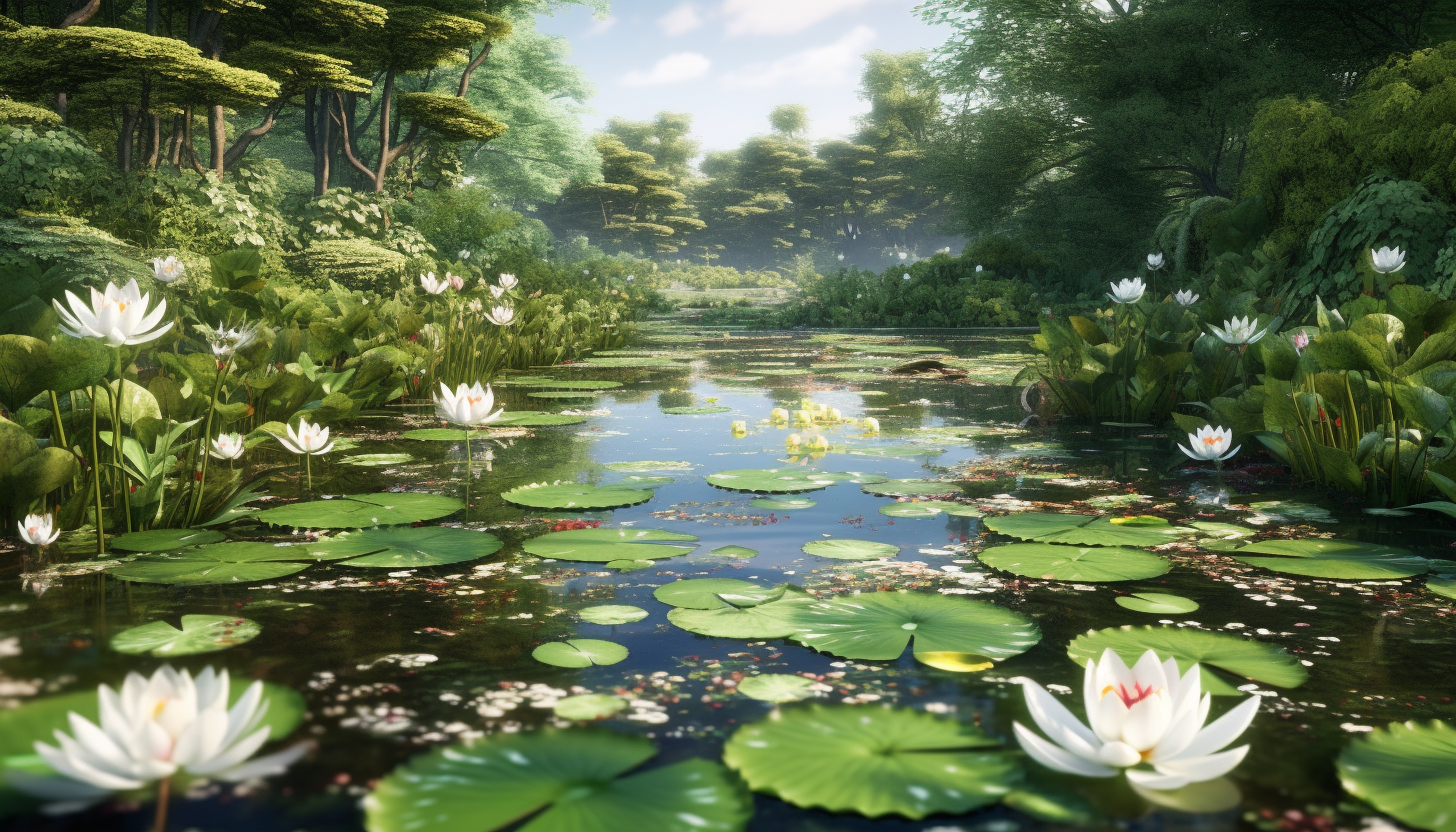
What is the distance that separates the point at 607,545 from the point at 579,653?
612 millimetres

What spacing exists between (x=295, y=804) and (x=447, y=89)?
2158 centimetres

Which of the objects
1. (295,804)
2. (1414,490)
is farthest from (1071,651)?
(1414,490)

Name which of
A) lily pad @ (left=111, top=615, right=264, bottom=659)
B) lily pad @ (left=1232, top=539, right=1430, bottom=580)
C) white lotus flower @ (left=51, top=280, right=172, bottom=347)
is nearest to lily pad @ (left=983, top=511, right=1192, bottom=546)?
lily pad @ (left=1232, top=539, right=1430, bottom=580)

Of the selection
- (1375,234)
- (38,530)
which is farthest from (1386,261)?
(38,530)

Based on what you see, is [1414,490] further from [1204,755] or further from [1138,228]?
[1138,228]

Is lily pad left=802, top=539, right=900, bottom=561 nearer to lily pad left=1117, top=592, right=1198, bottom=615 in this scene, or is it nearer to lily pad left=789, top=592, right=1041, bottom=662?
lily pad left=789, top=592, right=1041, bottom=662

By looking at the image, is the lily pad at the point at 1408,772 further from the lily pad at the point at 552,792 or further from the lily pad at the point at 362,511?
the lily pad at the point at 362,511

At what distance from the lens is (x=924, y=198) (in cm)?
4209

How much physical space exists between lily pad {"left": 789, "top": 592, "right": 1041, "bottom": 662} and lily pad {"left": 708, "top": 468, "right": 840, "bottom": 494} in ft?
3.00

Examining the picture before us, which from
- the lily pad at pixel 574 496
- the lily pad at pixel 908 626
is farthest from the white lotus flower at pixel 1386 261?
the lily pad at pixel 574 496

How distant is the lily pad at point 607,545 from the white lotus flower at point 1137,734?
3.38 ft

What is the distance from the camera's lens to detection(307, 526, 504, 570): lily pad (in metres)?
1.74

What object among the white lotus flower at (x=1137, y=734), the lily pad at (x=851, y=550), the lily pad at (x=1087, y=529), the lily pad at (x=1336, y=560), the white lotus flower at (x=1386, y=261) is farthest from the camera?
the white lotus flower at (x=1386, y=261)

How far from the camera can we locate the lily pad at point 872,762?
0.90m
